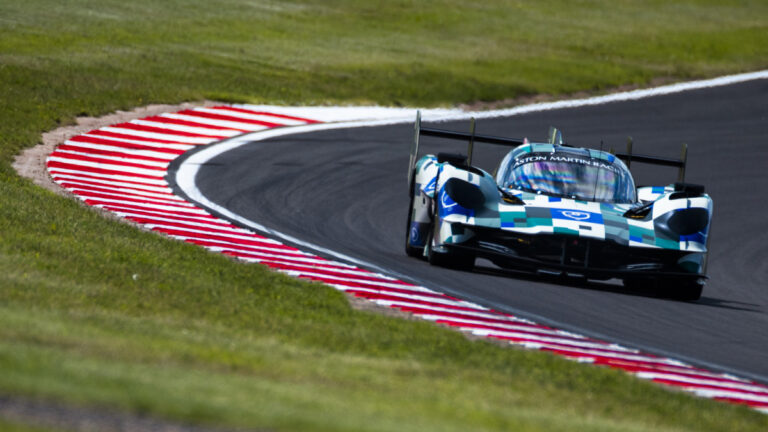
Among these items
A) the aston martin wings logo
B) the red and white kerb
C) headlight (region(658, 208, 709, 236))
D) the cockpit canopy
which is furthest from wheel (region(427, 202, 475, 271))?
headlight (region(658, 208, 709, 236))

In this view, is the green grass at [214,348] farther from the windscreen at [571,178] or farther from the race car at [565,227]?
the windscreen at [571,178]

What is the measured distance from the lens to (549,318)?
10500 millimetres

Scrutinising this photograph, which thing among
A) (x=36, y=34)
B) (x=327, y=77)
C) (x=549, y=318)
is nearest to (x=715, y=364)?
(x=549, y=318)

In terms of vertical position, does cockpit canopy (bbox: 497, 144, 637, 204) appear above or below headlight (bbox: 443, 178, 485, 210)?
above

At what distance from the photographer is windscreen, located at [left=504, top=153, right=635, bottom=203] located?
41.3 ft

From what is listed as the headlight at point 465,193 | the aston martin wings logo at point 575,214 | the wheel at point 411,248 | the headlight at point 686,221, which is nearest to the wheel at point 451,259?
the headlight at point 465,193

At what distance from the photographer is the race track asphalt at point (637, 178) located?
10.7 metres

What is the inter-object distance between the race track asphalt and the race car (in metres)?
0.29

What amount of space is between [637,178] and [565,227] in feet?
34.2

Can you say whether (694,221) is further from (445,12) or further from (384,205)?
(445,12)

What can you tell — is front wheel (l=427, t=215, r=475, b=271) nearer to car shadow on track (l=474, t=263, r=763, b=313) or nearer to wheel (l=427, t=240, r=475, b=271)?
wheel (l=427, t=240, r=475, b=271)

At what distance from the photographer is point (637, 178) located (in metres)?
21.5

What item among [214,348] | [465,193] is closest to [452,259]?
[465,193]

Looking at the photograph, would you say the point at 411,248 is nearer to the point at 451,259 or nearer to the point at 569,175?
the point at 451,259
